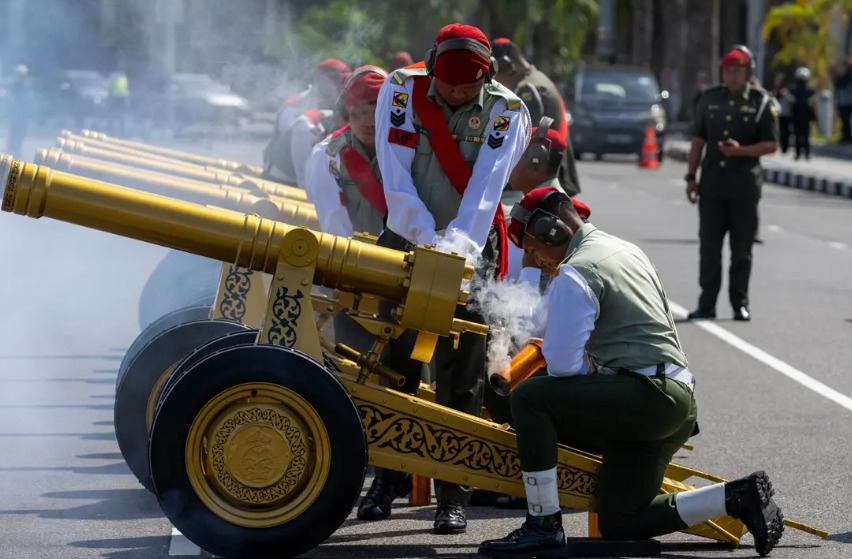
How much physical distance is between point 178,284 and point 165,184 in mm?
1601

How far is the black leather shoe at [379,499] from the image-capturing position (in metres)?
6.98

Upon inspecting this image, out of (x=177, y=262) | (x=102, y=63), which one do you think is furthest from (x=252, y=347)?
(x=102, y=63)

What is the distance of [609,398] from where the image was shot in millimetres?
6172

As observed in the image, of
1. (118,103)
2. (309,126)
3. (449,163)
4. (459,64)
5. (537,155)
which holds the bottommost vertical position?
(118,103)

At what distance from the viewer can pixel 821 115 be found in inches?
1682

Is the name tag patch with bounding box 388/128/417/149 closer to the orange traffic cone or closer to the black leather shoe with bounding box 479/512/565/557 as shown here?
the black leather shoe with bounding box 479/512/565/557

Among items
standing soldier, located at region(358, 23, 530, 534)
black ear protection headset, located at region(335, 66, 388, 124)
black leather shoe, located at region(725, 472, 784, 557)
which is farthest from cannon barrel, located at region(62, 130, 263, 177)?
black leather shoe, located at region(725, 472, 784, 557)

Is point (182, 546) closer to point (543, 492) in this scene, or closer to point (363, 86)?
point (543, 492)

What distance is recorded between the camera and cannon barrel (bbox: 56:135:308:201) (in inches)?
372

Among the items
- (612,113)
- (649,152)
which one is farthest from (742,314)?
(612,113)

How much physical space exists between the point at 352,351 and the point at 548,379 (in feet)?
2.87

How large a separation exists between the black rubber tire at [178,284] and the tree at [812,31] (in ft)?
107

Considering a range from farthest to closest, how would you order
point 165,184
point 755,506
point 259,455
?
point 165,184
point 755,506
point 259,455

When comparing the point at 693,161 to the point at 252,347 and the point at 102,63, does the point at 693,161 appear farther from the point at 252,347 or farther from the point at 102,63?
the point at 252,347
